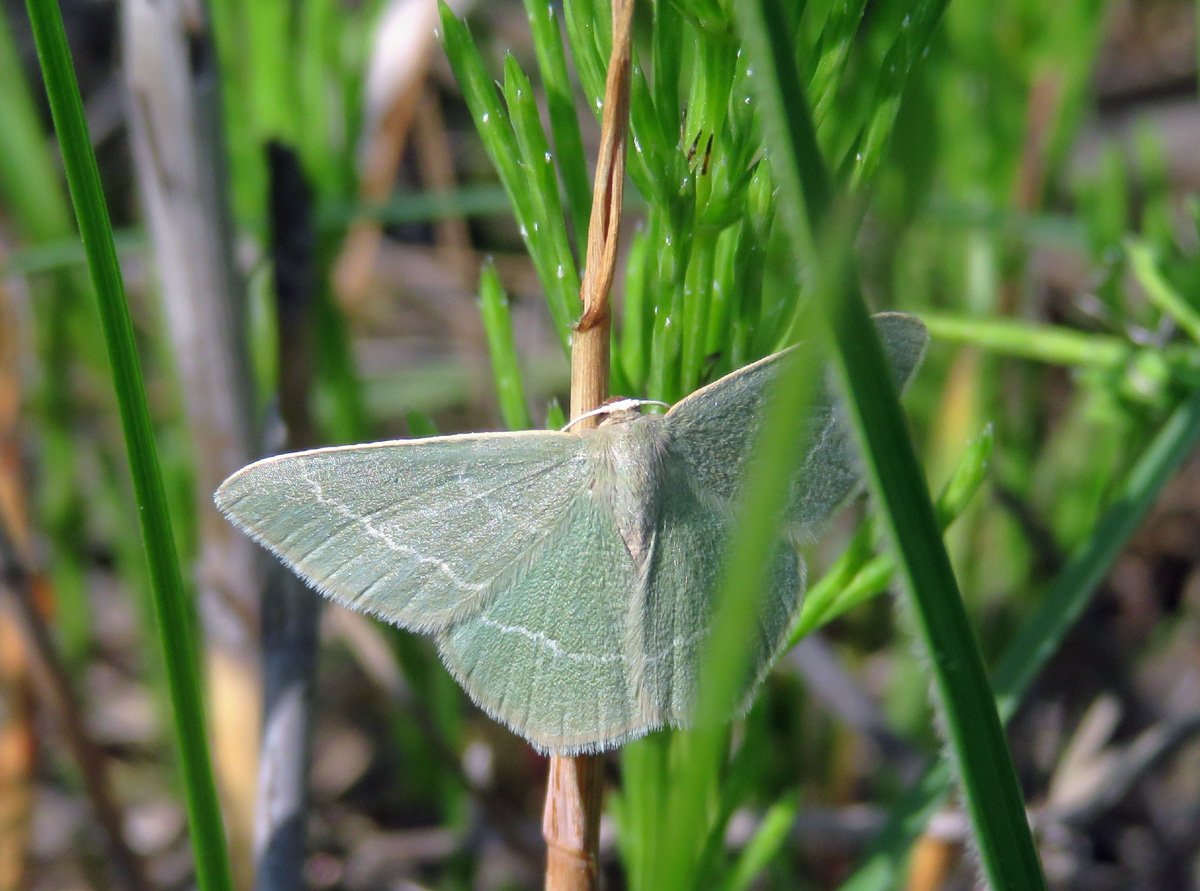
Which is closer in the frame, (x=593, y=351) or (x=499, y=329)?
(x=593, y=351)

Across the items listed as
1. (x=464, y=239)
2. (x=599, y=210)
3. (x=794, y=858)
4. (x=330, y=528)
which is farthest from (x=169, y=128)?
(x=464, y=239)

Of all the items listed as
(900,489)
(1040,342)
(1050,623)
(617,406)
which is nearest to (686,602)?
(617,406)

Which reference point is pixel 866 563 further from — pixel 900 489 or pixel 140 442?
pixel 140 442

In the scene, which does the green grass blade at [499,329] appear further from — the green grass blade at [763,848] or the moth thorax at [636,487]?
the green grass blade at [763,848]

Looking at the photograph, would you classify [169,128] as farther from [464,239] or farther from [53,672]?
[464,239]

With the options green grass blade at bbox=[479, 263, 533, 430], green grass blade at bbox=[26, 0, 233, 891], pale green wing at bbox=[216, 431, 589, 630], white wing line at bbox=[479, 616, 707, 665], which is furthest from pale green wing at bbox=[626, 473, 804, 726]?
green grass blade at bbox=[26, 0, 233, 891]

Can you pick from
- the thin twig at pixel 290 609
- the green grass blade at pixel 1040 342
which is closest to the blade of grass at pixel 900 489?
the thin twig at pixel 290 609
